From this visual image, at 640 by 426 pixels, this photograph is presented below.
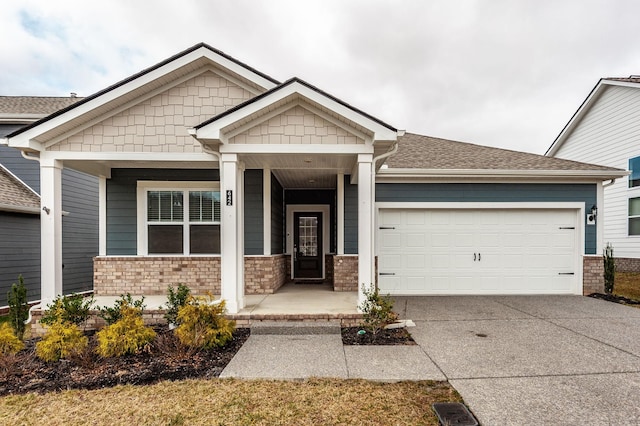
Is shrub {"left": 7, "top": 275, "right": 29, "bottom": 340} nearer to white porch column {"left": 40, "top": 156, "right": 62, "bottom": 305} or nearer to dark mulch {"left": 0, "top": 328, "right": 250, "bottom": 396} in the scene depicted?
white porch column {"left": 40, "top": 156, "right": 62, "bottom": 305}

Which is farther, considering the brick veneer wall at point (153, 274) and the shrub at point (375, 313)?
the brick veneer wall at point (153, 274)

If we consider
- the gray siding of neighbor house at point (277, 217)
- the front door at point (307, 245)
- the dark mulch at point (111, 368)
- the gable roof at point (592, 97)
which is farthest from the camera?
the gable roof at point (592, 97)

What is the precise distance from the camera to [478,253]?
27.5 feet

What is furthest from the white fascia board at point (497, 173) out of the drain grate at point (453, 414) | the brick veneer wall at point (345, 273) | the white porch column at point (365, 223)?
the drain grate at point (453, 414)

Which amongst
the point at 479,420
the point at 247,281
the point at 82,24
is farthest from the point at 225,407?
the point at 82,24

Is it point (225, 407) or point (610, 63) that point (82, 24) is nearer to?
point (225, 407)

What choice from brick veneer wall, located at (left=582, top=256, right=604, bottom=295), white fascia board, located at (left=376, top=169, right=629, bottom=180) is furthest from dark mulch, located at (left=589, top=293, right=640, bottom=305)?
white fascia board, located at (left=376, top=169, right=629, bottom=180)

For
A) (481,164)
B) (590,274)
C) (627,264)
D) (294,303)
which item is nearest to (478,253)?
(481,164)

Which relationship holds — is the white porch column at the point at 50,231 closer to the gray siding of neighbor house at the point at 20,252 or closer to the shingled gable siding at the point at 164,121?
the shingled gable siding at the point at 164,121

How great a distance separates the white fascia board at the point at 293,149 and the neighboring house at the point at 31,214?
6732mm

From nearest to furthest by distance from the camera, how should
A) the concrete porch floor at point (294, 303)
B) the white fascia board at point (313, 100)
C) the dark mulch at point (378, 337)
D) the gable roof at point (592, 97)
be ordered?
1. the dark mulch at point (378, 337)
2. the white fascia board at point (313, 100)
3. the concrete porch floor at point (294, 303)
4. the gable roof at point (592, 97)

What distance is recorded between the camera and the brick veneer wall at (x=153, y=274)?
24.9 feet

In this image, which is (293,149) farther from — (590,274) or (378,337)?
(590,274)

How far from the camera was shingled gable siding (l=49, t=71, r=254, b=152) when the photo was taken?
6016mm
